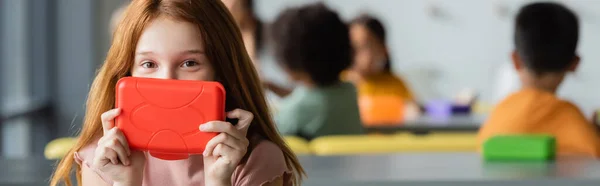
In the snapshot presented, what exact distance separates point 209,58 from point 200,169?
187 mm

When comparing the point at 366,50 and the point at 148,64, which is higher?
the point at 148,64

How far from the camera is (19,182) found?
1920mm

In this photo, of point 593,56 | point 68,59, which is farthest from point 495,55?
point 68,59

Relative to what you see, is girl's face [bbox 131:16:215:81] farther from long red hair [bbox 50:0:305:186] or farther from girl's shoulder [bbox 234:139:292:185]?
girl's shoulder [bbox 234:139:292:185]

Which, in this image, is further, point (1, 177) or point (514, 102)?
point (514, 102)

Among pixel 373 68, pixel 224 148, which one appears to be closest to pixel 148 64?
pixel 224 148

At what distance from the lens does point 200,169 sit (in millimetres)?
1544

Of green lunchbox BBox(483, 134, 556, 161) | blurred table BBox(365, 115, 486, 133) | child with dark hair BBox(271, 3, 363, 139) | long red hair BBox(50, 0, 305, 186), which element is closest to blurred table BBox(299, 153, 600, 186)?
green lunchbox BBox(483, 134, 556, 161)

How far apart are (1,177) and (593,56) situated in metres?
7.06

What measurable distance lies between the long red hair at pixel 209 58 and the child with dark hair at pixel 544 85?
4.87ft

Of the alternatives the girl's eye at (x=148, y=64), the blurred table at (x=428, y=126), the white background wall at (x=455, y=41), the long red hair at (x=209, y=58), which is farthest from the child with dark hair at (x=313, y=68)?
the white background wall at (x=455, y=41)

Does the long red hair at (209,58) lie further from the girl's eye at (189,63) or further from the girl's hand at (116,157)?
the girl's hand at (116,157)

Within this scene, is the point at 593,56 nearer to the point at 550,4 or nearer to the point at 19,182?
the point at 550,4

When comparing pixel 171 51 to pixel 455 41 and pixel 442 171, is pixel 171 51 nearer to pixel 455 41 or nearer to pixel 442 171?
pixel 442 171
